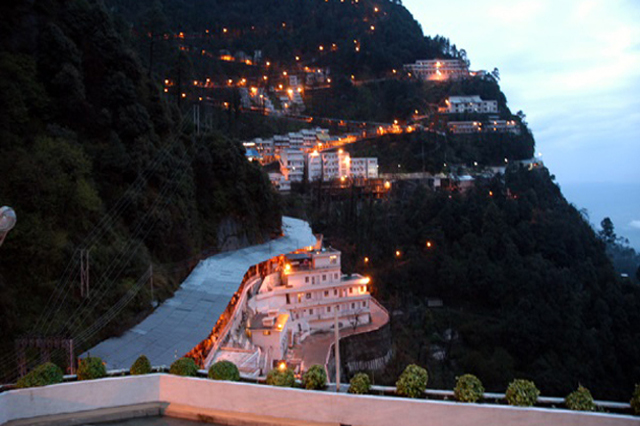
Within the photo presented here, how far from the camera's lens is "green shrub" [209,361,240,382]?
750 centimetres

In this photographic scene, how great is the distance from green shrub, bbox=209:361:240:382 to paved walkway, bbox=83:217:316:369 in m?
5.29

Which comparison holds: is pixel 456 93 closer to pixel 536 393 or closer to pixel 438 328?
pixel 438 328

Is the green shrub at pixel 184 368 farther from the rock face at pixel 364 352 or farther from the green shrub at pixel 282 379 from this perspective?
the rock face at pixel 364 352

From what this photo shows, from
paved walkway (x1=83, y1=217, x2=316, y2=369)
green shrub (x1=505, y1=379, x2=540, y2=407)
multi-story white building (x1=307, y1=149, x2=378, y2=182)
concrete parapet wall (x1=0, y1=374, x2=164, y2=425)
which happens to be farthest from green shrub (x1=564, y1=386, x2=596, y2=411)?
multi-story white building (x1=307, y1=149, x2=378, y2=182)

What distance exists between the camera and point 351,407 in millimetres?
6848

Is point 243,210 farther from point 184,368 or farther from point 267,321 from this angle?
point 184,368

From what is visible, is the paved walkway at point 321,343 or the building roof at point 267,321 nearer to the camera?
the building roof at point 267,321

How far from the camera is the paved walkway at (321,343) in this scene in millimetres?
21031

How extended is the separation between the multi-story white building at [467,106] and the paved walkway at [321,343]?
143 feet

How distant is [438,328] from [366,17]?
6506cm

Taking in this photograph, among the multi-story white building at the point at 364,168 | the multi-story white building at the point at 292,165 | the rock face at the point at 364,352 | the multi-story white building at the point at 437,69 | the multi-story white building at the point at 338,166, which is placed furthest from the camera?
the multi-story white building at the point at 437,69

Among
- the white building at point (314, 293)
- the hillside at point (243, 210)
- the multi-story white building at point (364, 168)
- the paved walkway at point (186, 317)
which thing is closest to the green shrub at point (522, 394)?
the paved walkway at point (186, 317)

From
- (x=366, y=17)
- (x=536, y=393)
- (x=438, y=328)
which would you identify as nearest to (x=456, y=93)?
(x=366, y=17)

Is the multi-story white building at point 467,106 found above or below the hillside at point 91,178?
above
